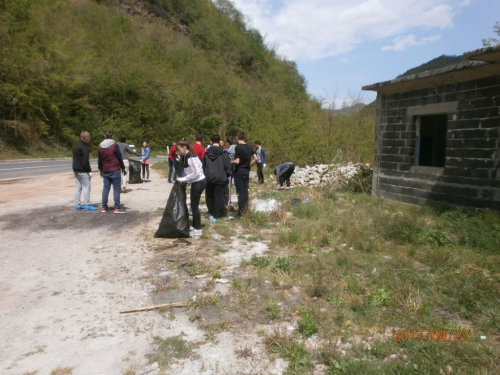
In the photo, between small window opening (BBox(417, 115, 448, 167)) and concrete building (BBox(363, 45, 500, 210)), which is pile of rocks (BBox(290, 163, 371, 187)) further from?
small window opening (BBox(417, 115, 448, 167))

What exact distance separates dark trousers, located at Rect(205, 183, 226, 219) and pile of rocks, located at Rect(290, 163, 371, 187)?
5183 millimetres

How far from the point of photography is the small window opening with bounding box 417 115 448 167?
9781 millimetres

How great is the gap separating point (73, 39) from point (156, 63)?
1096cm

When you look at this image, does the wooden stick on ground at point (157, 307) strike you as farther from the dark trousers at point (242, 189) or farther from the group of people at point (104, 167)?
the group of people at point (104, 167)

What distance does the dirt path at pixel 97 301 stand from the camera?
285 centimetres

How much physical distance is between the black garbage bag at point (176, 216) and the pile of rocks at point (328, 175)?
21.6 ft

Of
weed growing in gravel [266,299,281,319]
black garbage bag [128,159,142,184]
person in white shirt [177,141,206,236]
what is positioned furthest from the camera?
black garbage bag [128,159,142,184]

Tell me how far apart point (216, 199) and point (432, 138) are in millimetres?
6469

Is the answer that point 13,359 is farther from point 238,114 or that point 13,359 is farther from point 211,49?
point 211,49

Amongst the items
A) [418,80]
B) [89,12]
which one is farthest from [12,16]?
[418,80]

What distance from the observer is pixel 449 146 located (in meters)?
7.54

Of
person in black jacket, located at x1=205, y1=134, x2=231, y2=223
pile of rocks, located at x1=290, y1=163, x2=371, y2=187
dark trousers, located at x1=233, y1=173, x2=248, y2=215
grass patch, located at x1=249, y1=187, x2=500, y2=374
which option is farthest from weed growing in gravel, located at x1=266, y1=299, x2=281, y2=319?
pile of rocks, located at x1=290, y1=163, x2=371, y2=187

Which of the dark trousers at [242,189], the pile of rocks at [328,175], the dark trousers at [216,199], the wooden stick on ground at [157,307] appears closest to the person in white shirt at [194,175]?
the dark trousers at [216,199]
